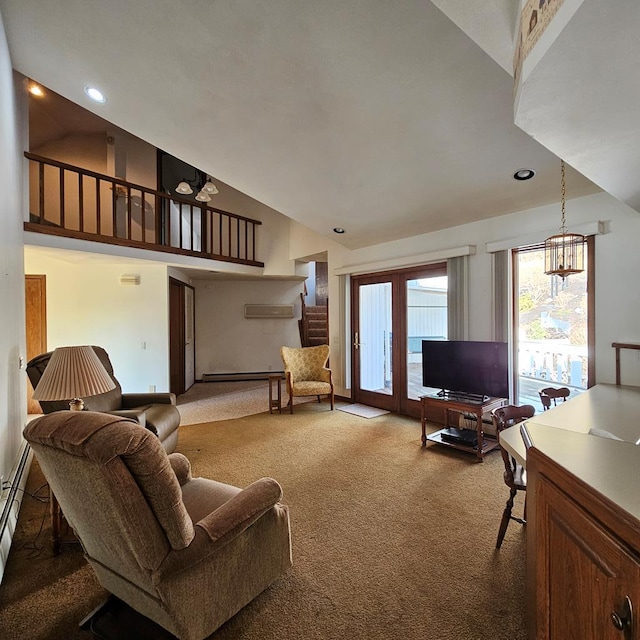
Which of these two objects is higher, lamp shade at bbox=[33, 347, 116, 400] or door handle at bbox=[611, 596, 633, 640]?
lamp shade at bbox=[33, 347, 116, 400]

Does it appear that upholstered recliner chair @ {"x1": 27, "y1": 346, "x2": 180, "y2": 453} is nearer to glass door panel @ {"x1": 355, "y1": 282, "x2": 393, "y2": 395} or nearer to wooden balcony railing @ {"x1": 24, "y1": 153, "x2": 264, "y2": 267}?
wooden balcony railing @ {"x1": 24, "y1": 153, "x2": 264, "y2": 267}

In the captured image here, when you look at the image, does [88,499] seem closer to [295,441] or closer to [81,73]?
[295,441]

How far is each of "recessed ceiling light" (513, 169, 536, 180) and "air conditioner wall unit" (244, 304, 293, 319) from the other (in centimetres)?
572

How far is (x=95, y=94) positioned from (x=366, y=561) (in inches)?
176

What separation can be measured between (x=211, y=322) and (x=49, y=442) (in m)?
6.91

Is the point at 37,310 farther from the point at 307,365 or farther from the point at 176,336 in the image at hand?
the point at 307,365

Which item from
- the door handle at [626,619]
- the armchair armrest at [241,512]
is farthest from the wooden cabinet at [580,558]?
the armchair armrest at [241,512]

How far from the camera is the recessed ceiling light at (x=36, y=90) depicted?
15.7 feet

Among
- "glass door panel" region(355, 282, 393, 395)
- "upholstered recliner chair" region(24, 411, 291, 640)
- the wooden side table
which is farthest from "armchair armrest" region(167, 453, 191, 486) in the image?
"glass door panel" region(355, 282, 393, 395)

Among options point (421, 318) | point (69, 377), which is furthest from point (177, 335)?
point (69, 377)

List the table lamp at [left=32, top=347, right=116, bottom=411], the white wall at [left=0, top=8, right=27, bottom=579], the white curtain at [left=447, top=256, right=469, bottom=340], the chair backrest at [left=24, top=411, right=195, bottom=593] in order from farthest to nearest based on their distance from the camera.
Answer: the white curtain at [left=447, top=256, right=469, bottom=340], the white wall at [left=0, top=8, right=27, bottom=579], the table lamp at [left=32, top=347, right=116, bottom=411], the chair backrest at [left=24, top=411, right=195, bottom=593]

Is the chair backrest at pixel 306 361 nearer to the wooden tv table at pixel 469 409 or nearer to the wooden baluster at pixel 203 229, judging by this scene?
the wooden tv table at pixel 469 409

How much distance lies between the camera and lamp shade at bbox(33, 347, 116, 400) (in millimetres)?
2133

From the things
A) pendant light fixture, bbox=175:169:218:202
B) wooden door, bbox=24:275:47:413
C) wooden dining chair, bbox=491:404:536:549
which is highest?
pendant light fixture, bbox=175:169:218:202
